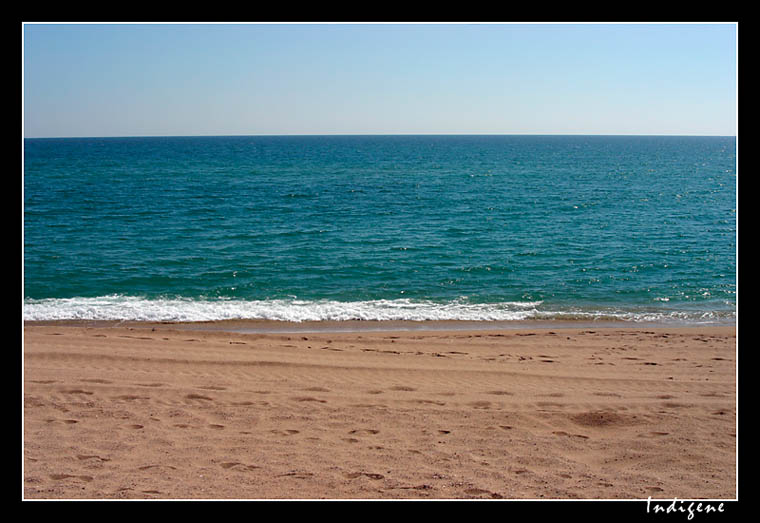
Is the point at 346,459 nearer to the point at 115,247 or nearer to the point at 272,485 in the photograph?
the point at 272,485

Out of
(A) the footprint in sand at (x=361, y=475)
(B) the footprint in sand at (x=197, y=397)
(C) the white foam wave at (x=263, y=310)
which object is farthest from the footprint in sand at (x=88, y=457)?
(C) the white foam wave at (x=263, y=310)

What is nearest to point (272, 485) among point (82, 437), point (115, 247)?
point (82, 437)

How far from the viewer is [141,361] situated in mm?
9250

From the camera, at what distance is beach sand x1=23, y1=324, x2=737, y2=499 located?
17.3 feet

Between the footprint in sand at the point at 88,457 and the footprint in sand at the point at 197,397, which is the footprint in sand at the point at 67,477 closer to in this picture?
the footprint in sand at the point at 88,457

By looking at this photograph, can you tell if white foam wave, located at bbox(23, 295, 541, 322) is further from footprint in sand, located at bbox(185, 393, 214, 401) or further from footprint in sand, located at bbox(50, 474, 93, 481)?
footprint in sand, located at bbox(50, 474, 93, 481)

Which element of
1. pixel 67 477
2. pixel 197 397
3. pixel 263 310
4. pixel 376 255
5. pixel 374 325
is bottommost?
pixel 67 477

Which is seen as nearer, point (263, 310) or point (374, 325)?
point (374, 325)

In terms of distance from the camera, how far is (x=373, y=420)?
6863 mm

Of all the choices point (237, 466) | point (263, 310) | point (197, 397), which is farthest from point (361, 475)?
point (263, 310)

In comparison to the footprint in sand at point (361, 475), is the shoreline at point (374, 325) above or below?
above

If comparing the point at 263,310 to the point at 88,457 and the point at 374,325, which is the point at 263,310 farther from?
the point at 88,457

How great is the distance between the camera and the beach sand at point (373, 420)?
5.27 m

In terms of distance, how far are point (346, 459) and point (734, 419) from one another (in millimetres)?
5312
